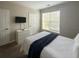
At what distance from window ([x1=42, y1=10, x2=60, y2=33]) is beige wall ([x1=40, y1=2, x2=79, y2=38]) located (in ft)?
1.36

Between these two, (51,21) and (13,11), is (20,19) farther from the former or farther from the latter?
(51,21)

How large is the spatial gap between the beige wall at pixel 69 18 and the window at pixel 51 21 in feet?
1.36

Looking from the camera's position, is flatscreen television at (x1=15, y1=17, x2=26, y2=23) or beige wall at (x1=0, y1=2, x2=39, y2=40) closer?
beige wall at (x1=0, y1=2, x2=39, y2=40)

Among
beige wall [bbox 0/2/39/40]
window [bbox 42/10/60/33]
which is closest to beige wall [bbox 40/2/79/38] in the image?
window [bbox 42/10/60/33]

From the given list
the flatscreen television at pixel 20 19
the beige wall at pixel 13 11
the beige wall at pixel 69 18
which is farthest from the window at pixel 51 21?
the flatscreen television at pixel 20 19

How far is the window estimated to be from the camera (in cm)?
448

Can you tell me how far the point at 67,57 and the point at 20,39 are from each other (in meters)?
3.17

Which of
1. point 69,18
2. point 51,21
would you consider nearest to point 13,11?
point 51,21

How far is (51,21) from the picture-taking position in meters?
5.00

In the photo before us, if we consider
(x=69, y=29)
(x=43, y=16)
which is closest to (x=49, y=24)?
(x=43, y=16)

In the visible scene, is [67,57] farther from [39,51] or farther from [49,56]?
[39,51]

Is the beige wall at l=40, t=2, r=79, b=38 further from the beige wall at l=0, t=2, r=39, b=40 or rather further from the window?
the beige wall at l=0, t=2, r=39, b=40

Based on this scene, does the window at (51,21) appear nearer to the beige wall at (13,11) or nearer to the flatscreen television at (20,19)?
the beige wall at (13,11)

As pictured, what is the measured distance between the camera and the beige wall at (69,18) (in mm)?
3273
